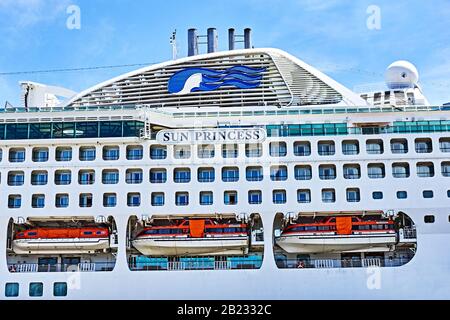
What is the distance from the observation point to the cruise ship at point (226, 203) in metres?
22.6

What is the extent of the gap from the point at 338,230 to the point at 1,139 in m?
13.5

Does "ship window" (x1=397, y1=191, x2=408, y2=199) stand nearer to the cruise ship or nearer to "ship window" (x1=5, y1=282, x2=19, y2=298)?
the cruise ship

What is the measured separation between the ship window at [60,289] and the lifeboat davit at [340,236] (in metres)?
8.07

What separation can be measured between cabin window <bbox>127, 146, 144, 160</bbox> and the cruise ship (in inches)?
2.2

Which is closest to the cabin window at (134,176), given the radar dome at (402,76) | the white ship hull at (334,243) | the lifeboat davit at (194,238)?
the lifeboat davit at (194,238)

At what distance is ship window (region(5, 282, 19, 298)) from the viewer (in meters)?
23.0

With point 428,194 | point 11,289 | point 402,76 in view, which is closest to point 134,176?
point 11,289

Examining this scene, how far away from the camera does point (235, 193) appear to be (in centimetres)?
2373

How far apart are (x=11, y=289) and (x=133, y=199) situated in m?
5.53

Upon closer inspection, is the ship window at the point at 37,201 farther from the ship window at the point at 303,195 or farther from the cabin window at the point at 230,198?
the ship window at the point at 303,195
